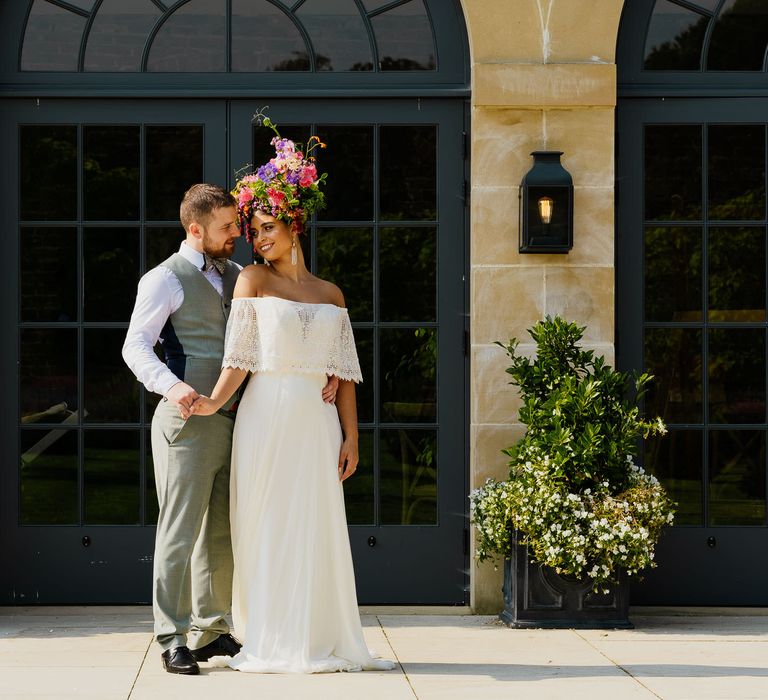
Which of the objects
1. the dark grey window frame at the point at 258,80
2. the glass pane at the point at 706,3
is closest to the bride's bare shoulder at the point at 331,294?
the dark grey window frame at the point at 258,80

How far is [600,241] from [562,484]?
1391 mm

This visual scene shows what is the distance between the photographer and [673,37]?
22.1ft

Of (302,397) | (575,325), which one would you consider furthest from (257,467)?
(575,325)

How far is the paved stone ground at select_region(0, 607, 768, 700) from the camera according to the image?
4797 mm

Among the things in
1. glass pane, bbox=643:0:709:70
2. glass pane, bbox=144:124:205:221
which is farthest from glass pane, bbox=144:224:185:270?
glass pane, bbox=643:0:709:70

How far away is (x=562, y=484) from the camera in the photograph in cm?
592

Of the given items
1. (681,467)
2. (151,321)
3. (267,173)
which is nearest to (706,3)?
(681,467)

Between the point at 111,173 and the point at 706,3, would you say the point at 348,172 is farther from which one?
the point at 706,3

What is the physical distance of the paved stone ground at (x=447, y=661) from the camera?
189 inches

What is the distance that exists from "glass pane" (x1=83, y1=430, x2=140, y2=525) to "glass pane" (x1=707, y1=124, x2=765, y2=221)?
11.2 feet

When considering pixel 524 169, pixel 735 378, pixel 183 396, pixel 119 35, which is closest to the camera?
pixel 183 396

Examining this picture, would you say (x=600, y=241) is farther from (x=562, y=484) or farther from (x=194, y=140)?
(x=194, y=140)

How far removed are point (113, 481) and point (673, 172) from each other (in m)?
3.44

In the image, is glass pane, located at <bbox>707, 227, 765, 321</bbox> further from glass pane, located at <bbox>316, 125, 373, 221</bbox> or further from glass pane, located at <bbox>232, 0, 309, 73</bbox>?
glass pane, located at <bbox>232, 0, 309, 73</bbox>
